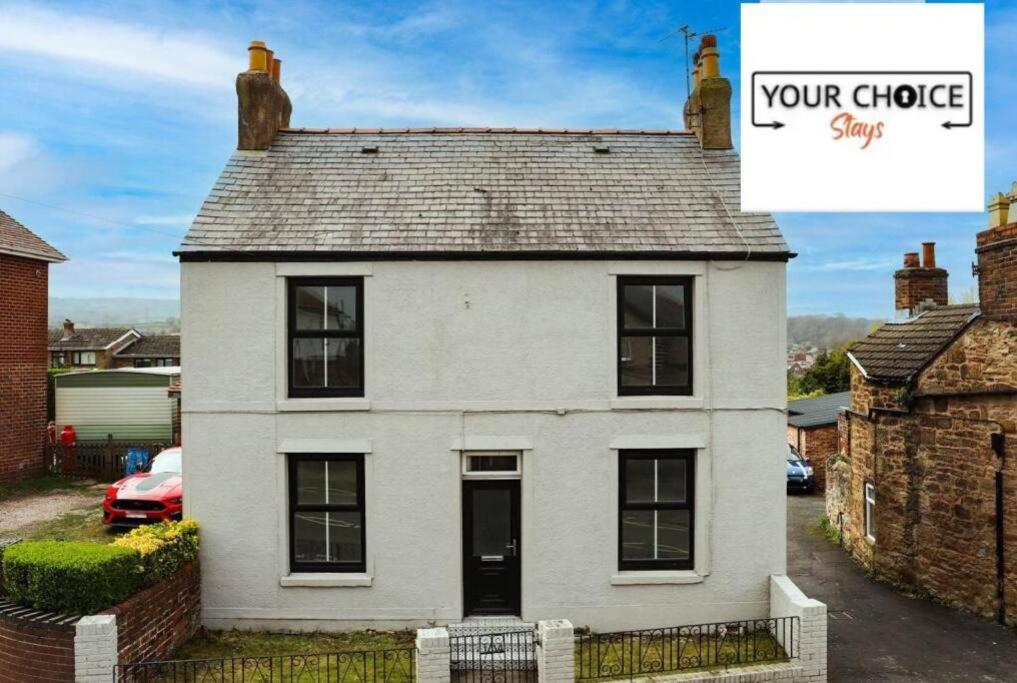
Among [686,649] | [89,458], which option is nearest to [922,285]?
[686,649]

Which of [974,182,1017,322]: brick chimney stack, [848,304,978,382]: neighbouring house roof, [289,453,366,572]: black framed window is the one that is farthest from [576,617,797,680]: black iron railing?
[974,182,1017,322]: brick chimney stack

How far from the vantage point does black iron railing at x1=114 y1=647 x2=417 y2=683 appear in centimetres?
920

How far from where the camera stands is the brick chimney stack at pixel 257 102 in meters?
12.9

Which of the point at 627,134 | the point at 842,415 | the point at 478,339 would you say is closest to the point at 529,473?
the point at 478,339

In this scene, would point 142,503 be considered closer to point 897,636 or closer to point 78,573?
point 78,573

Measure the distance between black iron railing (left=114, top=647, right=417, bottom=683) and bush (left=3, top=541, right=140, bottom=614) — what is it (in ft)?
3.21

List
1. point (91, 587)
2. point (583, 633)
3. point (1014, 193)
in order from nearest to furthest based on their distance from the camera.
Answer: point (91, 587)
point (583, 633)
point (1014, 193)

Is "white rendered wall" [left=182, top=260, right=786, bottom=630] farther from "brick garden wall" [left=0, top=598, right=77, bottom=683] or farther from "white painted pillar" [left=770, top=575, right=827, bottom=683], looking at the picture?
"brick garden wall" [left=0, top=598, right=77, bottom=683]

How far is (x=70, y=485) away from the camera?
2056 centimetres

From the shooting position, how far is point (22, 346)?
21.2m

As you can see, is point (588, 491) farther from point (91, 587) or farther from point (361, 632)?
point (91, 587)

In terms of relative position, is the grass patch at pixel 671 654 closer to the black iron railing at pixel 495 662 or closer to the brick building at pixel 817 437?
the black iron railing at pixel 495 662

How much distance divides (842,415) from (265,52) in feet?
59.6

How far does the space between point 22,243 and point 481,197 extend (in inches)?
644
